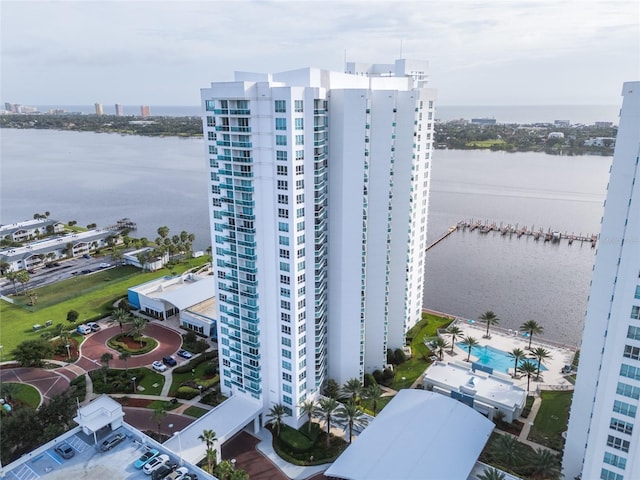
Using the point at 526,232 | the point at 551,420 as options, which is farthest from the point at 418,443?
the point at 526,232

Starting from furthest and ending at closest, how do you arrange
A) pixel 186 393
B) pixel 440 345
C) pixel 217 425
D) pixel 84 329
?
pixel 84 329 → pixel 440 345 → pixel 186 393 → pixel 217 425

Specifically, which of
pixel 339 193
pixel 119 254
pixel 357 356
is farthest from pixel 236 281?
pixel 119 254

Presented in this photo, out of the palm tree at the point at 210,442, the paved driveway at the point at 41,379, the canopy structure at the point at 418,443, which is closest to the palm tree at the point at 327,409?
the canopy structure at the point at 418,443

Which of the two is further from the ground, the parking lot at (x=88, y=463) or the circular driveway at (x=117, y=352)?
the parking lot at (x=88, y=463)

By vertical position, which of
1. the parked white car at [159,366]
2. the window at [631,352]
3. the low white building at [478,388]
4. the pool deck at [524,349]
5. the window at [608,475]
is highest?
the window at [631,352]

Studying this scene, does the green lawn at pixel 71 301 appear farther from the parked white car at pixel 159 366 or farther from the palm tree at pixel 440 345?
the palm tree at pixel 440 345

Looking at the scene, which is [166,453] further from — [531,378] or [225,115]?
[531,378]

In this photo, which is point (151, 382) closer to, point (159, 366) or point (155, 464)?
point (159, 366)

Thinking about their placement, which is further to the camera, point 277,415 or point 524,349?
point 524,349
